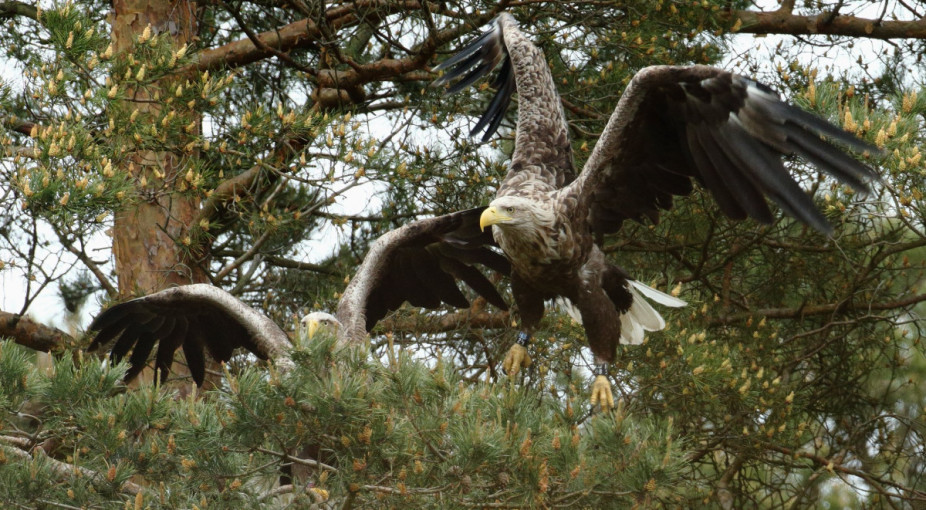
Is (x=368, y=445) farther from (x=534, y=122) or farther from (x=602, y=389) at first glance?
(x=534, y=122)

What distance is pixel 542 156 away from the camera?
454 centimetres

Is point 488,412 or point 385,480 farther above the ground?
point 488,412

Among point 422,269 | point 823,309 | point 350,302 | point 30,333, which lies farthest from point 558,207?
point 30,333

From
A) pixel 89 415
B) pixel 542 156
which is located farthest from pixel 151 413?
pixel 542 156

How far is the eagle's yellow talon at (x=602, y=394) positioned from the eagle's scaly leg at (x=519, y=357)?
375 millimetres

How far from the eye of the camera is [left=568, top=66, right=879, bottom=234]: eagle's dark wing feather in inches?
131

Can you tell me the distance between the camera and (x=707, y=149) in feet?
12.8

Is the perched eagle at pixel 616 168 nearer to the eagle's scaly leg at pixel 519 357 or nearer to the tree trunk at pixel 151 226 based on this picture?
the eagle's scaly leg at pixel 519 357

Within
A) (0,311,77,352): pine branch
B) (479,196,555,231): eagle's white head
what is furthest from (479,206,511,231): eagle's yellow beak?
(0,311,77,352): pine branch

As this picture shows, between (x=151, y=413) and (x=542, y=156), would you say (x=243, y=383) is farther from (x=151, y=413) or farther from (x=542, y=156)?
(x=542, y=156)

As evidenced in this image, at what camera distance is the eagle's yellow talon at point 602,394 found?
4188 mm

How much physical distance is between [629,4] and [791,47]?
98cm

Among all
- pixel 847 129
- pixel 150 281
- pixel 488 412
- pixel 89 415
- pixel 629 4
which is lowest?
pixel 89 415

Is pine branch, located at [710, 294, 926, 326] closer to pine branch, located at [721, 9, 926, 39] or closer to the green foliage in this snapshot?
pine branch, located at [721, 9, 926, 39]
